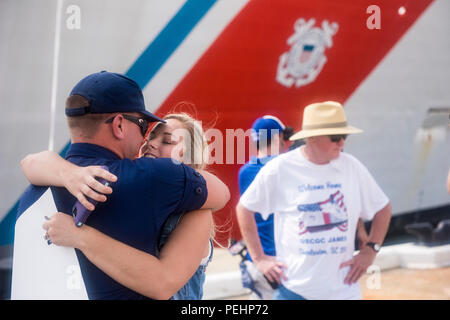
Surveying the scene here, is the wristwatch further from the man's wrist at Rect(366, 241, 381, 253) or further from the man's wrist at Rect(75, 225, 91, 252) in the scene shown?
the man's wrist at Rect(75, 225, 91, 252)

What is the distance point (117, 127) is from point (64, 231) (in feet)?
0.78

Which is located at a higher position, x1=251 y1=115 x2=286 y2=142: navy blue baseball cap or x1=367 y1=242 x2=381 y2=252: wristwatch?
x1=251 y1=115 x2=286 y2=142: navy blue baseball cap

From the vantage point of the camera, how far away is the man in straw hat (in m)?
1.79

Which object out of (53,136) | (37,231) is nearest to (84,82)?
(37,231)

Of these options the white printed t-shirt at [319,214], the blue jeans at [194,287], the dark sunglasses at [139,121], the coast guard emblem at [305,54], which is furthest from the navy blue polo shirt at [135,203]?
the coast guard emblem at [305,54]

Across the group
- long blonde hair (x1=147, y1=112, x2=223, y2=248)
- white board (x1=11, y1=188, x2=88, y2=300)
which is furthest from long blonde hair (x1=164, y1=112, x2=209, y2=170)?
white board (x1=11, y1=188, x2=88, y2=300)

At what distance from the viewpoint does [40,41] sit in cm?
248

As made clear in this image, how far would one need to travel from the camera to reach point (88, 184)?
2.73ft

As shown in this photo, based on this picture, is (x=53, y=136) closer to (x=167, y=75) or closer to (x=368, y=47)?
(x=167, y=75)

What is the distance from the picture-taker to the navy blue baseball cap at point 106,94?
930mm

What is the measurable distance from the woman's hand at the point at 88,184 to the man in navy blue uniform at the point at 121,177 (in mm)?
37

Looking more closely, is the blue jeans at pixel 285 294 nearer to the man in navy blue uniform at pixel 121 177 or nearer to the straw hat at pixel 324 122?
the straw hat at pixel 324 122

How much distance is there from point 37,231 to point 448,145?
4.14 m

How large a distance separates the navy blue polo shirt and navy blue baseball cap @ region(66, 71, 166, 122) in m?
0.10
